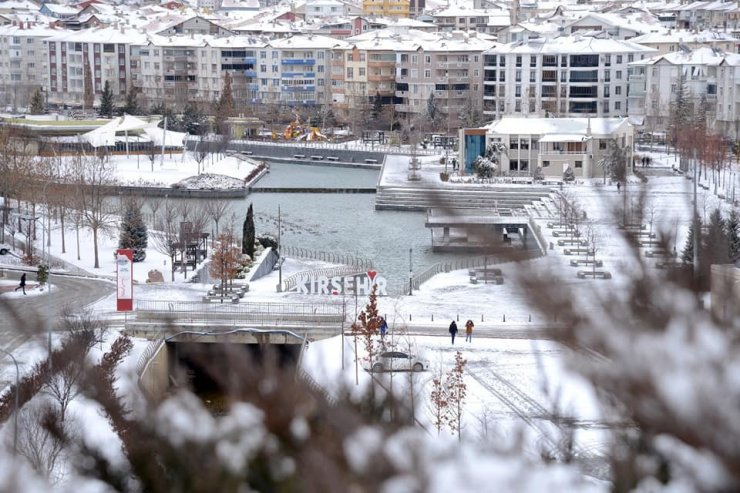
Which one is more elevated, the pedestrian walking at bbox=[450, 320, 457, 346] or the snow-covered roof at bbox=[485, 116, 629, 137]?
the snow-covered roof at bbox=[485, 116, 629, 137]

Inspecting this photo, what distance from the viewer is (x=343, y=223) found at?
10336 mm

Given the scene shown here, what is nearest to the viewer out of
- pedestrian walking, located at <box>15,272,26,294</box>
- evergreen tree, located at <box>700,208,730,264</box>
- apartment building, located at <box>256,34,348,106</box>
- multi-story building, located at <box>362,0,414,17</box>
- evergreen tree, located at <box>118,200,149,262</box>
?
evergreen tree, located at <box>700,208,730,264</box>

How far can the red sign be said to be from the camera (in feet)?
19.7

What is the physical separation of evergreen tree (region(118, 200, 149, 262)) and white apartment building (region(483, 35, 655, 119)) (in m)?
7.86

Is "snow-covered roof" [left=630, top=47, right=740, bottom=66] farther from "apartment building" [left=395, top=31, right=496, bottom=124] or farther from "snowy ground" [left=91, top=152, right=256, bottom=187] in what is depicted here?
"snowy ground" [left=91, top=152, right=256, bottom=187]

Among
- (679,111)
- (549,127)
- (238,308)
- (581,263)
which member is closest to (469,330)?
(238,308)

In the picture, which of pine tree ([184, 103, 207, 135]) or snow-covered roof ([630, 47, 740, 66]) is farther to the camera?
pine tree ([184, 103, 207, 135])

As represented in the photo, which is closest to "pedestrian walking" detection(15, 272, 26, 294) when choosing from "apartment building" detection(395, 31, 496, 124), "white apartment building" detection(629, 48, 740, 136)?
"white apartment building" detection(629, 48, 740, 136)

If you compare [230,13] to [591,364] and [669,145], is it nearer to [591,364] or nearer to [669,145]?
[669,145]

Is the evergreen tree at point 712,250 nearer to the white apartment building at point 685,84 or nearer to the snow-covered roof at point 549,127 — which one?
the snow-covered roof at point 549,127

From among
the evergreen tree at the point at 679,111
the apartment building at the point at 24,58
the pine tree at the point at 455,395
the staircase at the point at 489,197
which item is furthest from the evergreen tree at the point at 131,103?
the pine tree at the point at 455,395

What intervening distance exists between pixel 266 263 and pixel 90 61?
1226 cm

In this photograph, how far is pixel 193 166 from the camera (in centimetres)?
1329

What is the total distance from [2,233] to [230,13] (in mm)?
19512
